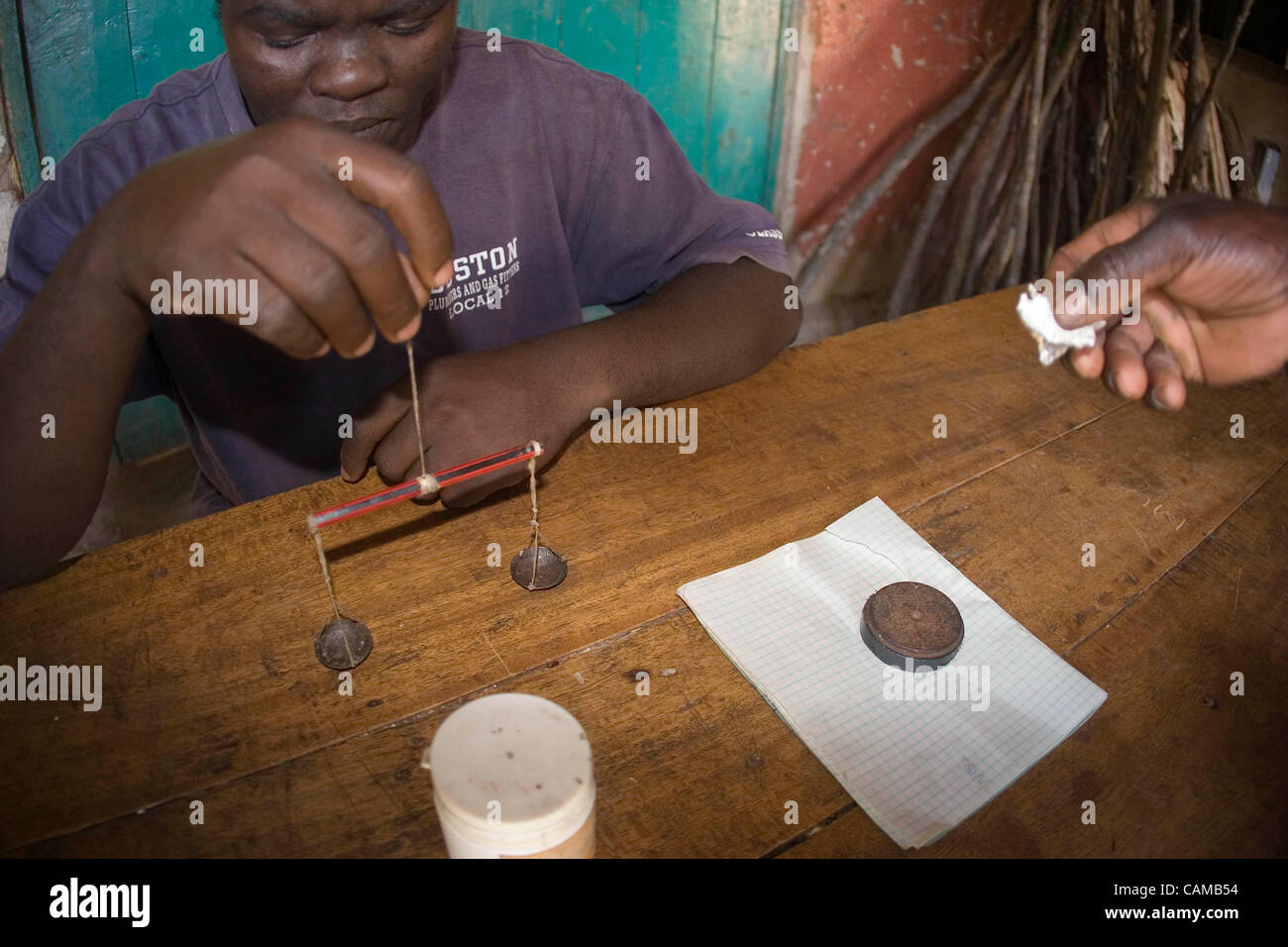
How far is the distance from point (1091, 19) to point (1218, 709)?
2.31 metres

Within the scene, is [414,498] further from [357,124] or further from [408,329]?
[357,124]

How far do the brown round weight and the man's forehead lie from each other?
2.49 ft

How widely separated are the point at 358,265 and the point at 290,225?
0.06 meters

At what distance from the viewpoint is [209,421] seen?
126 cm

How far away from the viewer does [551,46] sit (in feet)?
7.49

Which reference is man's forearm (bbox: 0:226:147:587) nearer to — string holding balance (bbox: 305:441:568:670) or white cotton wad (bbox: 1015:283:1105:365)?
string holding balance (bbox: 305:441:568:670)

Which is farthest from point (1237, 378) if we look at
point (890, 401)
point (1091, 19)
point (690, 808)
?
point (1091, 19)

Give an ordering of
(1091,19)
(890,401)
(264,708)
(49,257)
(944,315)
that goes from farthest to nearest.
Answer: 1. (1091,19)
2. (944,315)
3. (890,401)
4. (49,257)
5. (264,708)

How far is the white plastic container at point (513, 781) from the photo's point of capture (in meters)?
0.62

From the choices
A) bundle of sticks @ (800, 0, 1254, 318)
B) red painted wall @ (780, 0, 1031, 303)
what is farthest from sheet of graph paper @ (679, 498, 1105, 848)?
red painted wall @ (780, 0, 1031, 303)

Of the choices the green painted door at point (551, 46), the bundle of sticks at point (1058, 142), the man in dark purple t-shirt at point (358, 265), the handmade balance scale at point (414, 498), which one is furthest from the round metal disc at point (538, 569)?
the bundle of sticks at point (1058, 142)

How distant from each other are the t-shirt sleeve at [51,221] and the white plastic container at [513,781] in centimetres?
64

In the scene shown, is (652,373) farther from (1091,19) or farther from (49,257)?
(1091,19)

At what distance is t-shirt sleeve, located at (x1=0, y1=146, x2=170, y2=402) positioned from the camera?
1.06 m
